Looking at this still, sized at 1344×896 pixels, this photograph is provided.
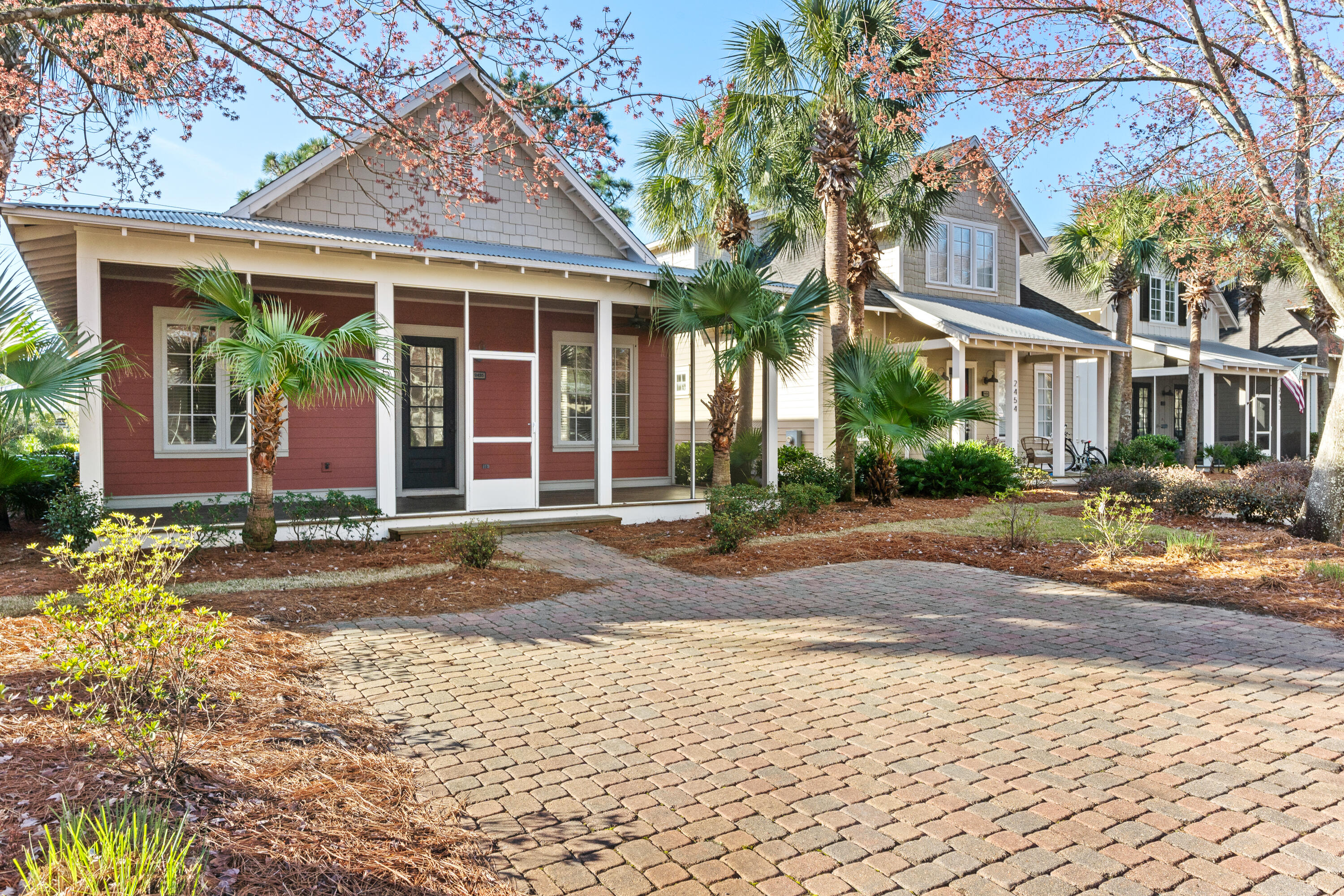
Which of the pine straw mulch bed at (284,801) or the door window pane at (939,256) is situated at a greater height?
A: the door window pane at (939,256)

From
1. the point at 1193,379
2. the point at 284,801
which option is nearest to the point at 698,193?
the point at 1193,379

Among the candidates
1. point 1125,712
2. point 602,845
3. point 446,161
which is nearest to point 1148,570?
point 1125,712

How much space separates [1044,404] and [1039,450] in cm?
249

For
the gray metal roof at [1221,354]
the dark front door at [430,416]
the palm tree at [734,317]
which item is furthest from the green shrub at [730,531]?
the gray metal roof at [1221,354]

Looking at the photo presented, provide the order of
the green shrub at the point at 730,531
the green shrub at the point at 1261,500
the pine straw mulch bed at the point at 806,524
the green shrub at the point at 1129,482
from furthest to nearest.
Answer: the green shrub at the point at 1129,482
the green shrub at the point at 1261,500
the pine straw mulch bed at the point at 806,524
the green shrub at the point at 730,531

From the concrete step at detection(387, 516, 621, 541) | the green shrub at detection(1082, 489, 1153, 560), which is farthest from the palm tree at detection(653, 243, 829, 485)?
the green shrub at detection(1082, 489, 1153, 560)

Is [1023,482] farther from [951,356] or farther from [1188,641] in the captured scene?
[1188,641]

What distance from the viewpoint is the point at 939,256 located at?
2111 centimetres

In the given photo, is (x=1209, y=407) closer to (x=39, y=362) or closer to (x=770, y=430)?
(x=770, y=430)

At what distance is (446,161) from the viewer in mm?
8508

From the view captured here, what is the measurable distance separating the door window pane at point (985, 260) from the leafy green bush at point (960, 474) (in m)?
7.83

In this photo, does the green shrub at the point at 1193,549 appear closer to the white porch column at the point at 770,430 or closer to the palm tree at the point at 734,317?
the palm tree at the point at 734,317

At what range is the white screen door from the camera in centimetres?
1138

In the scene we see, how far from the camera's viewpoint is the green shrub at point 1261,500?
1200 cm
